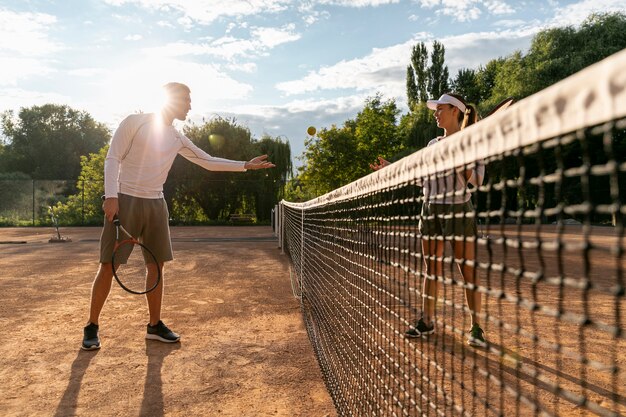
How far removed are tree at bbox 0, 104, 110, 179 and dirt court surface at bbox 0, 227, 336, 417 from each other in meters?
53.7

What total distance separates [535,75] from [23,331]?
29179 millimetres

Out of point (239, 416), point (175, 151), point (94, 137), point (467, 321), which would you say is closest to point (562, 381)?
point (467, 321)

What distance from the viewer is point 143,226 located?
4223mm

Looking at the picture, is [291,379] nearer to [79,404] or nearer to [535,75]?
[79,404]

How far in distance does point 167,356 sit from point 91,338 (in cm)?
68

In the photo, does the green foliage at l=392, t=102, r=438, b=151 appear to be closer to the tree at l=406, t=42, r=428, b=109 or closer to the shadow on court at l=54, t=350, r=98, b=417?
the tree at l=406, t=42, r=428, b=109

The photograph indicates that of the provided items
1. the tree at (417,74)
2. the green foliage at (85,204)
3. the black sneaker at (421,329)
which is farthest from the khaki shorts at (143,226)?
the tree at (417,74)

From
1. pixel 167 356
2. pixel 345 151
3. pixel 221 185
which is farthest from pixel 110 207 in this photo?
pixel 221 185

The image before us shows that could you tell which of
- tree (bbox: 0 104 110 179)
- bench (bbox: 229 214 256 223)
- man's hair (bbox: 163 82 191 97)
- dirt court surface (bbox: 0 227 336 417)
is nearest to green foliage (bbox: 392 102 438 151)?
bench (bbox: 229 214 256 223)

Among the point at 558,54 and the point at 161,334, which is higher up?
the point at 558,54

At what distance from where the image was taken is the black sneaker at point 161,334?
4219 mm

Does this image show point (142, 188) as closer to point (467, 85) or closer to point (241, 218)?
point (241, 218)

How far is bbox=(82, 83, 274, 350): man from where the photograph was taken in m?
4.01

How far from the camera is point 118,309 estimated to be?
5.58 m
